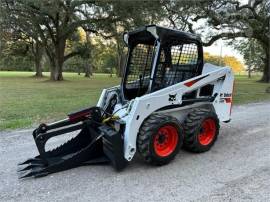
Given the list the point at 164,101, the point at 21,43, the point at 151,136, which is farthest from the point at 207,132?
the point at 21,43

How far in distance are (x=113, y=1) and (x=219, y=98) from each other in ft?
53.9

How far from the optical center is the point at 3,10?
2211 cm

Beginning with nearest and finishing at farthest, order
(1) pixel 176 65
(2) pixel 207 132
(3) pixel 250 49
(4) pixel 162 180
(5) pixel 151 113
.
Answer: (4) pixel 162 180 < (5) pixel 151 113 < (1) pixel 176 65 < (2) pixel 207 132 < (3) pixel 250 49

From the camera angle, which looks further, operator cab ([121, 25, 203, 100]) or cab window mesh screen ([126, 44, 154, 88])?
cab window mesh screen ([126, 44, 154, 88])

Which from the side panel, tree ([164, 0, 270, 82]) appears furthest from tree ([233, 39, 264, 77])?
the side panel

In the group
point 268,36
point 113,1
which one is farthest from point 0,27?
point 268,36

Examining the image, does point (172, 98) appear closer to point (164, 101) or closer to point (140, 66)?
point (164, 101)

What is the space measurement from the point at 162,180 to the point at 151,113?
0.98 metres

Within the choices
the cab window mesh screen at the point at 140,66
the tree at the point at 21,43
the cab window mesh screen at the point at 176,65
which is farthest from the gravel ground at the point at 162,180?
the tree at the point at 21,43

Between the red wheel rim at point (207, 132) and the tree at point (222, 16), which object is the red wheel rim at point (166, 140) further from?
the tree at point (222, 16)

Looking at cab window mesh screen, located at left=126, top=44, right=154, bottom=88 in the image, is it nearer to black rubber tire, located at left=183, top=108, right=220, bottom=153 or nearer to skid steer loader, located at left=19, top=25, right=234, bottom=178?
skid steer loader, located at left=19, top=25, right=234, bottom=178

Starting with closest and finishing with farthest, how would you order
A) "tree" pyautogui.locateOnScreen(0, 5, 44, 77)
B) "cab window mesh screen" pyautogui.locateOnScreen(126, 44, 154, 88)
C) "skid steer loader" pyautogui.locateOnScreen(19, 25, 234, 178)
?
1. "skid steer loader" pyautogui.locateOnScreen(19, 25, 234, 178)
2. "cab window mesh screen" pyautogui.locateOnScreen(126, 44, 154, 88)
3. "tree" pyautogui.locateOnScreen(0, 5, 44, 77)

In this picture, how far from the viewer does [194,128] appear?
4.83 m

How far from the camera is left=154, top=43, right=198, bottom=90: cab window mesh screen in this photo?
4959 mm
